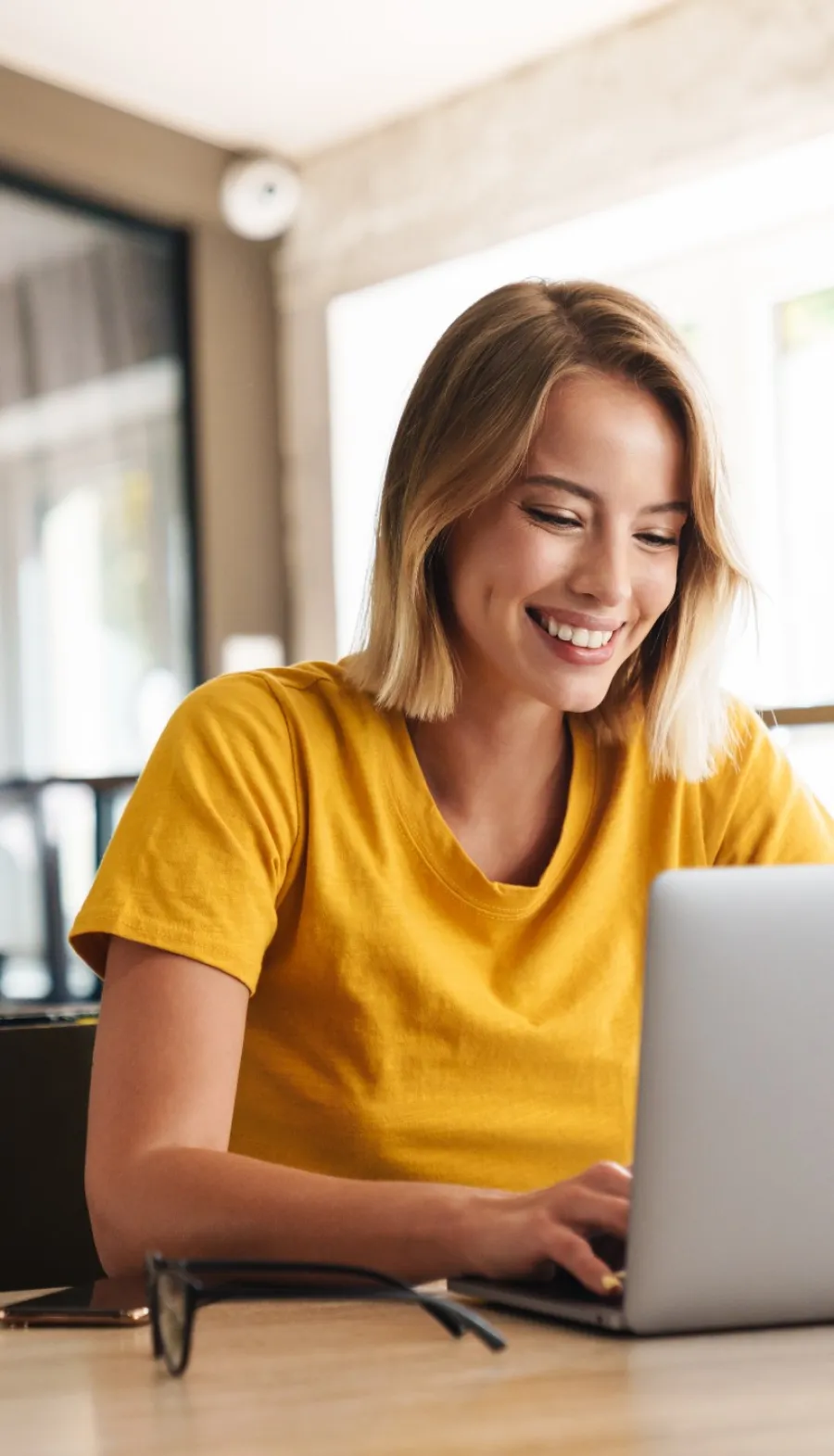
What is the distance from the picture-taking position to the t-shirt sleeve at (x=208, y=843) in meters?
1.15

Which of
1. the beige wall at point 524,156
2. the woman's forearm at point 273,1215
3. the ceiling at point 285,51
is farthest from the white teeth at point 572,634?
the ceiling at point 285,51

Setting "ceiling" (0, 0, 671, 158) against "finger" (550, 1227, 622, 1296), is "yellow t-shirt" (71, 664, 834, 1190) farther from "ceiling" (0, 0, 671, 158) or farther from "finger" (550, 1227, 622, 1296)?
"ceiling" (0, 0, 671, 158)

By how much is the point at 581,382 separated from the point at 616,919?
1.48 ft

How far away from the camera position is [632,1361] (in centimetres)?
73

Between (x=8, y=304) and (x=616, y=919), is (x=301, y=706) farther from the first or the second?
(x=8, y=304)

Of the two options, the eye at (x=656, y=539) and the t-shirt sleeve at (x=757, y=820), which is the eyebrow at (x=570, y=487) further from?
the t-shirt sleeve at (x=757, y=820)

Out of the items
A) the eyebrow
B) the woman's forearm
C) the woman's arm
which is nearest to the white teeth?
the eyebrow

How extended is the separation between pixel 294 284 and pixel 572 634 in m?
3.66

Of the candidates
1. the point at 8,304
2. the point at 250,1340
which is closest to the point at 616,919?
the point at 250,1340

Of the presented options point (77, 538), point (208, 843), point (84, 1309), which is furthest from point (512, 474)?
point (77, 538)

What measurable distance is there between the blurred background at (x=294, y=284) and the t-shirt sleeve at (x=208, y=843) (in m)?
2.23

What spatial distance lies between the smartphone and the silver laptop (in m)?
0.27

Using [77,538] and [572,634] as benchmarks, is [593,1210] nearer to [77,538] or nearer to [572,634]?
[572,634]

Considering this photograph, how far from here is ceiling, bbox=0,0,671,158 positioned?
3912 millimetres
